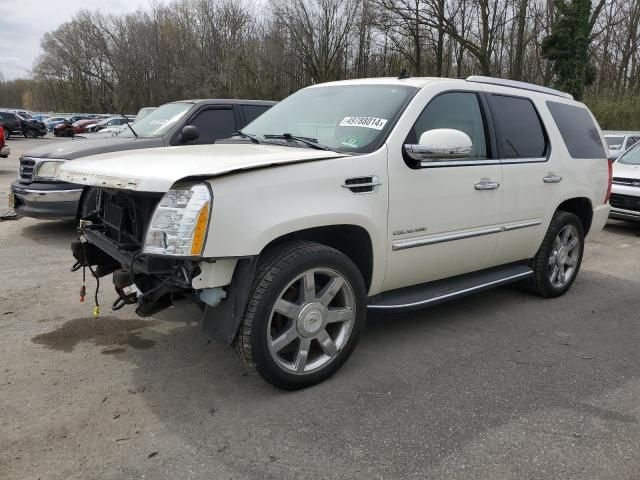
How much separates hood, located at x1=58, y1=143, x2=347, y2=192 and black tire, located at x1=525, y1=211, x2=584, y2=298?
262 cm

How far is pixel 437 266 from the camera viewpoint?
12.9ft

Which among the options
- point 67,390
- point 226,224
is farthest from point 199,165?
point 67,390

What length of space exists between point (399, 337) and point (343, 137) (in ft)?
5.22

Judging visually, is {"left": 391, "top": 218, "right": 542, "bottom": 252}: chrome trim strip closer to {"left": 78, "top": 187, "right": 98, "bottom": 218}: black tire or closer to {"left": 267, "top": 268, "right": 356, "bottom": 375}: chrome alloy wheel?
{"left": 267, "top": 268, "right": 356, "bottom": 375}: chrome alloy wheel

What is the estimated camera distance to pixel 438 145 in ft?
11.2

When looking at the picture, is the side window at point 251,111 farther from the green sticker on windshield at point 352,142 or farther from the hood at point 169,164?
the green sticker on windshield at point 352,142

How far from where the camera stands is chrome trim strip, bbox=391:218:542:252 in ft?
11.8

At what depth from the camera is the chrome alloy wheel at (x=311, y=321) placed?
3107 millimetres

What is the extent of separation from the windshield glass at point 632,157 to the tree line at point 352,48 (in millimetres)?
19547

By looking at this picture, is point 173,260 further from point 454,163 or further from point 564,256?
point 564,256

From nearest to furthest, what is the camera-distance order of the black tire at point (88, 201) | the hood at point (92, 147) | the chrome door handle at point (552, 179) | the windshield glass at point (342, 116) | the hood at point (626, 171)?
the windshield glass at point (342, 116)
the black tire at point (88, 201)
the chrome door handle at point (552, 179)
the hood at point (92, 147)
the hood at point (626, 171)

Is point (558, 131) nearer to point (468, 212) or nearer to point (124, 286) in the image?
point (468, 212)

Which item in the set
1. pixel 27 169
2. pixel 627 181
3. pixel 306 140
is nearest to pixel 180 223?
pixel 306 140

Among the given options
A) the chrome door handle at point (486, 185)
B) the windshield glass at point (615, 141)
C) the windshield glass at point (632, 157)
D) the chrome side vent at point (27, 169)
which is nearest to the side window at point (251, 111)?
the chrome side vent at point (27, 169)
